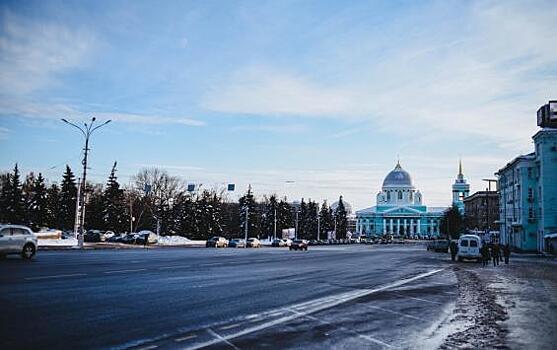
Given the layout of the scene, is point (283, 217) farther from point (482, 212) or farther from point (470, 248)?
point (470, 248)

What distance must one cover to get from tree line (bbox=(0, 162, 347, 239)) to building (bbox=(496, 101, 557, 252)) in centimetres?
4405

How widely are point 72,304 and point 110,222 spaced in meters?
80.6

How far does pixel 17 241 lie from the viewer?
27.1 m

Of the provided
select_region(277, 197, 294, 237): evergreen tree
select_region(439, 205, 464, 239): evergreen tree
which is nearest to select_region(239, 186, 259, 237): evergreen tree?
select_region(277, 197, 294, 237): evergreen tree

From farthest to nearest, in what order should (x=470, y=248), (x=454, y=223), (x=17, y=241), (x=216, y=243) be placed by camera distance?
(x=454, y=223) < (x=216, y=243) < (x=470, y=248) < (x=17, y=241)

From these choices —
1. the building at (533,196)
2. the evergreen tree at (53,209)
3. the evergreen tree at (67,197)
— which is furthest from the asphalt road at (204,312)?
the evergreen tree at (67,197)

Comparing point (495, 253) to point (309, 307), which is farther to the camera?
point (495, 253)

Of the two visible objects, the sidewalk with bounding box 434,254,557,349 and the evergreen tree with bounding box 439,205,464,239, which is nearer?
the sidewalk with bounding box 434,254,557,349

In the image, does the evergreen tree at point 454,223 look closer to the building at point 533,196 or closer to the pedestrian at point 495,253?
the building at point 533,196

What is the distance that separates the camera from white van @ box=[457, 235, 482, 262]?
1805 inches

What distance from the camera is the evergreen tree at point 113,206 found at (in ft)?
288

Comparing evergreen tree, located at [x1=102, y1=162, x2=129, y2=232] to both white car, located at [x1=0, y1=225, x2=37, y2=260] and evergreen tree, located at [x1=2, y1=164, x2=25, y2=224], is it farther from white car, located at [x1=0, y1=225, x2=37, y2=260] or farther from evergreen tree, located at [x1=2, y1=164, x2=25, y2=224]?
white car, located at [x1=0, y1=225, x2=37, y2=260]

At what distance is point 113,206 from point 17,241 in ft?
207

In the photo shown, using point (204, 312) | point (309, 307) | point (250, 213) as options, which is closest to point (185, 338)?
point (204, 312)
